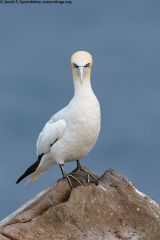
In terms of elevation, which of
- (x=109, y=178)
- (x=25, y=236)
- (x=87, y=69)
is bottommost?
(x=25, y=236)

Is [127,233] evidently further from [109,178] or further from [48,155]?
[48,155]

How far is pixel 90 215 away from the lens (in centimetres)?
1488

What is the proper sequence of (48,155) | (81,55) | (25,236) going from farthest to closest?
(48,155) < (81,55) < (25,236)

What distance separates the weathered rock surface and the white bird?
0.53 metres

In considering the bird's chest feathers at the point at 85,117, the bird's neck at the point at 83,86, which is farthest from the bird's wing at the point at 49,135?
the bird's neck at the point at 83,86

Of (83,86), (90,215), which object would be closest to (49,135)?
(83,86)

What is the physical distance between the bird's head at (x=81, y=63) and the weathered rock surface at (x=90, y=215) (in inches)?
68.3

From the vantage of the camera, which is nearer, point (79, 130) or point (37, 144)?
point (79, 130)

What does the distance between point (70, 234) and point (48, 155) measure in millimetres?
2119

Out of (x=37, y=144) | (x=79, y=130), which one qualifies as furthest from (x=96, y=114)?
(x=37, y=144)

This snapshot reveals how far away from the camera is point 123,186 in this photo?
15570 mm

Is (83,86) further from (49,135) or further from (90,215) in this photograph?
(90,215)

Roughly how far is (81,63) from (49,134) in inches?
56.8

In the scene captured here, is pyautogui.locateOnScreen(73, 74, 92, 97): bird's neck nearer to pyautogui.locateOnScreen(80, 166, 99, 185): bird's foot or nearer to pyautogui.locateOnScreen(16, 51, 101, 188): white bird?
pyautogui.locateOnScreen(16, 51, 101, 188): white bird
